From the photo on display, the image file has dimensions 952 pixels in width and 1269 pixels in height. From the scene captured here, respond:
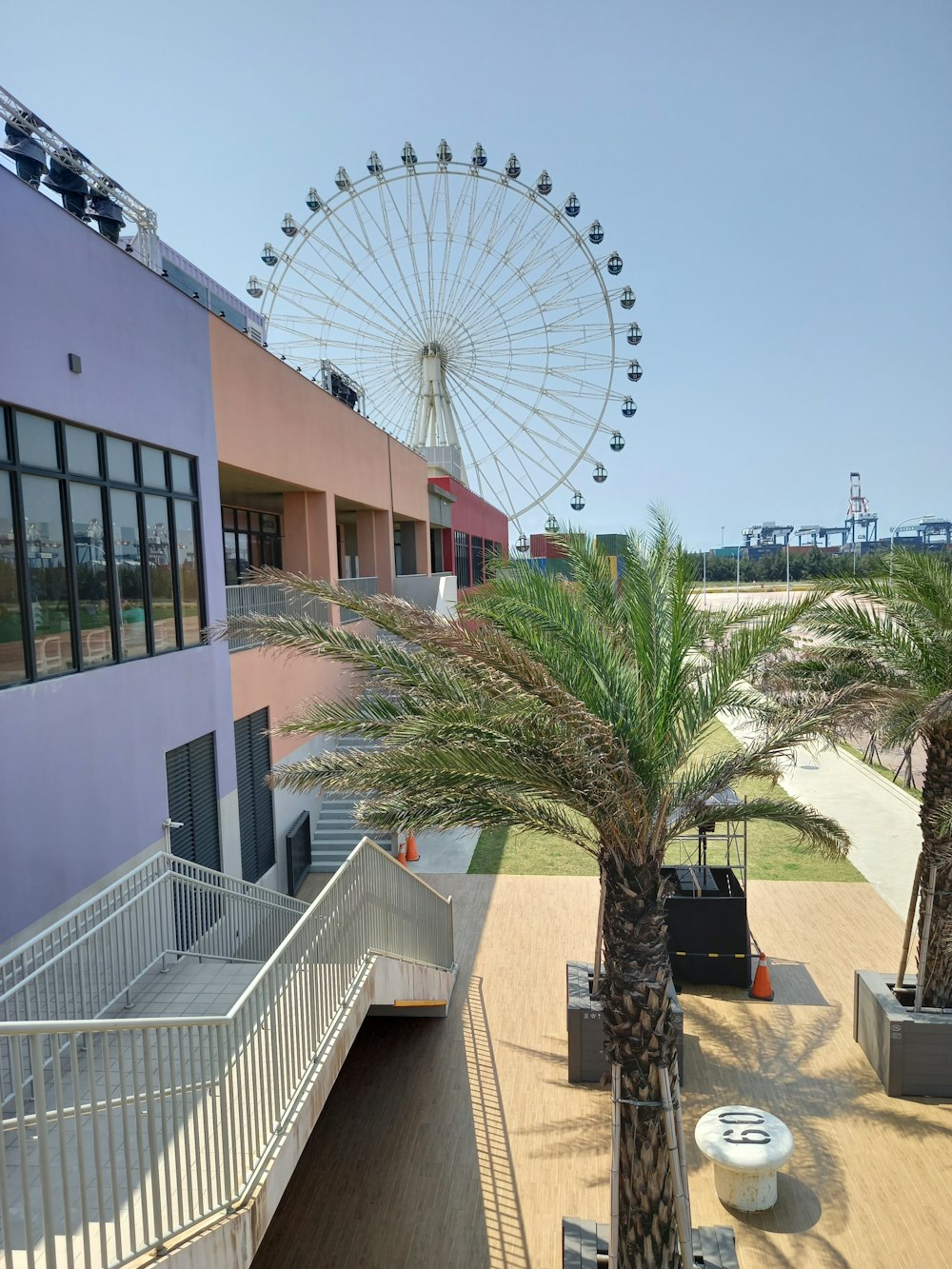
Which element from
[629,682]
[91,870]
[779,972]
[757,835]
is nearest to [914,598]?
[629,682]

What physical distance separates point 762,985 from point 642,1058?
628 centimetres

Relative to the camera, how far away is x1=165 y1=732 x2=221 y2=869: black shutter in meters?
11.7

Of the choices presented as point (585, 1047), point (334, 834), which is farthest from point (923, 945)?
point (334, 834)

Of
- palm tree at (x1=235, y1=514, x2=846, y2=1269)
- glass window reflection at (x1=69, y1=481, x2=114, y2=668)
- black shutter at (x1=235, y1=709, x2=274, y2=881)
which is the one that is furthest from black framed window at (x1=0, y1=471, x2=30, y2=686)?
black shutter at (x1=235, y1=709, x2=274, y2=881)

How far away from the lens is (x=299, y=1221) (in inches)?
330

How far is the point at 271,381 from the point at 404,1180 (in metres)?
12.0

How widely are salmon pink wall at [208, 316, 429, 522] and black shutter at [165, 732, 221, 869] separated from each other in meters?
4.47

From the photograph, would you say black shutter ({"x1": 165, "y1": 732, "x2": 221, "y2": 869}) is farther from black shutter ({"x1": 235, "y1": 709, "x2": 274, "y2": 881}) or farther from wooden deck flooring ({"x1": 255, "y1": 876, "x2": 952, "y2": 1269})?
wooden deck flooring ({"x1": 255, "y1": 876, "x2": 952, "y2": 1269})

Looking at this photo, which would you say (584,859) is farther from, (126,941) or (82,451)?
(82,451)

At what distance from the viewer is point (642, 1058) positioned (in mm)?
7105

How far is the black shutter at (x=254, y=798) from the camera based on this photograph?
47.0 feet

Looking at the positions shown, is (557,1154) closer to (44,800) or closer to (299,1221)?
(299,1221)

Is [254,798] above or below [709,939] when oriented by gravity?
above

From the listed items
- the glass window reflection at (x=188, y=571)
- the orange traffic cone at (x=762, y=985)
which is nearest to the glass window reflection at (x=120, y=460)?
the glass window reflection at (x=188, y=571)
